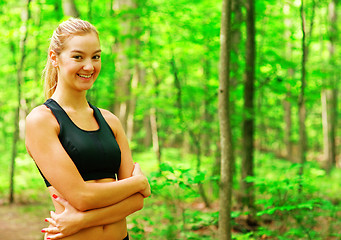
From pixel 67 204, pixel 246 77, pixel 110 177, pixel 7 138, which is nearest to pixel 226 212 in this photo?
pixel 110 177

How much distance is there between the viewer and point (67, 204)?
1.81 metres

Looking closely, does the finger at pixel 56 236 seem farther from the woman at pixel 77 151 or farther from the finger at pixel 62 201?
the finger at pixel 62 201

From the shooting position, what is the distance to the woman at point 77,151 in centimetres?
175

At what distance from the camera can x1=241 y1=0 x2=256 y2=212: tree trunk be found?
5.75m

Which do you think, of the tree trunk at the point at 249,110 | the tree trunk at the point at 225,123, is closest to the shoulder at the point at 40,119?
the tree trunk at the point at 225,123

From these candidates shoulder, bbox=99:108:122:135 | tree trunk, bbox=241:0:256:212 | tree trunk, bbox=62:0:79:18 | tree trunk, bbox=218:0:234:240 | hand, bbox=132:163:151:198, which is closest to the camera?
hand, bbox=132:163:151:198

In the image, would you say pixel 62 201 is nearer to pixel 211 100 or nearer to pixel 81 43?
pixel 81 43

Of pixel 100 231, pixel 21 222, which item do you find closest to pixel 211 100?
pixel 21 222

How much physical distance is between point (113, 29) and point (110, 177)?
5.63m

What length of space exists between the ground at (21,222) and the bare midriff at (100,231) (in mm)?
4901

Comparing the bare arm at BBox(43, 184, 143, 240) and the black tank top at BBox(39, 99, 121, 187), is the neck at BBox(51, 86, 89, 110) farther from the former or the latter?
the bare arm at BBox(43, 184, 143, 240)

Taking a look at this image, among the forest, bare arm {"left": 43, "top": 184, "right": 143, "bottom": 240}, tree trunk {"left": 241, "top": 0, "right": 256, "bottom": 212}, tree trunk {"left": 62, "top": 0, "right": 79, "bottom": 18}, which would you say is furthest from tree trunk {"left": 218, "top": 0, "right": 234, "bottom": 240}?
tree trunk {"left": 62, "top": 0, "right": 79, "bottom": 18}

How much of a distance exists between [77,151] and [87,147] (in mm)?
58

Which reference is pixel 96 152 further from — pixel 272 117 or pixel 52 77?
pixel 272 117
